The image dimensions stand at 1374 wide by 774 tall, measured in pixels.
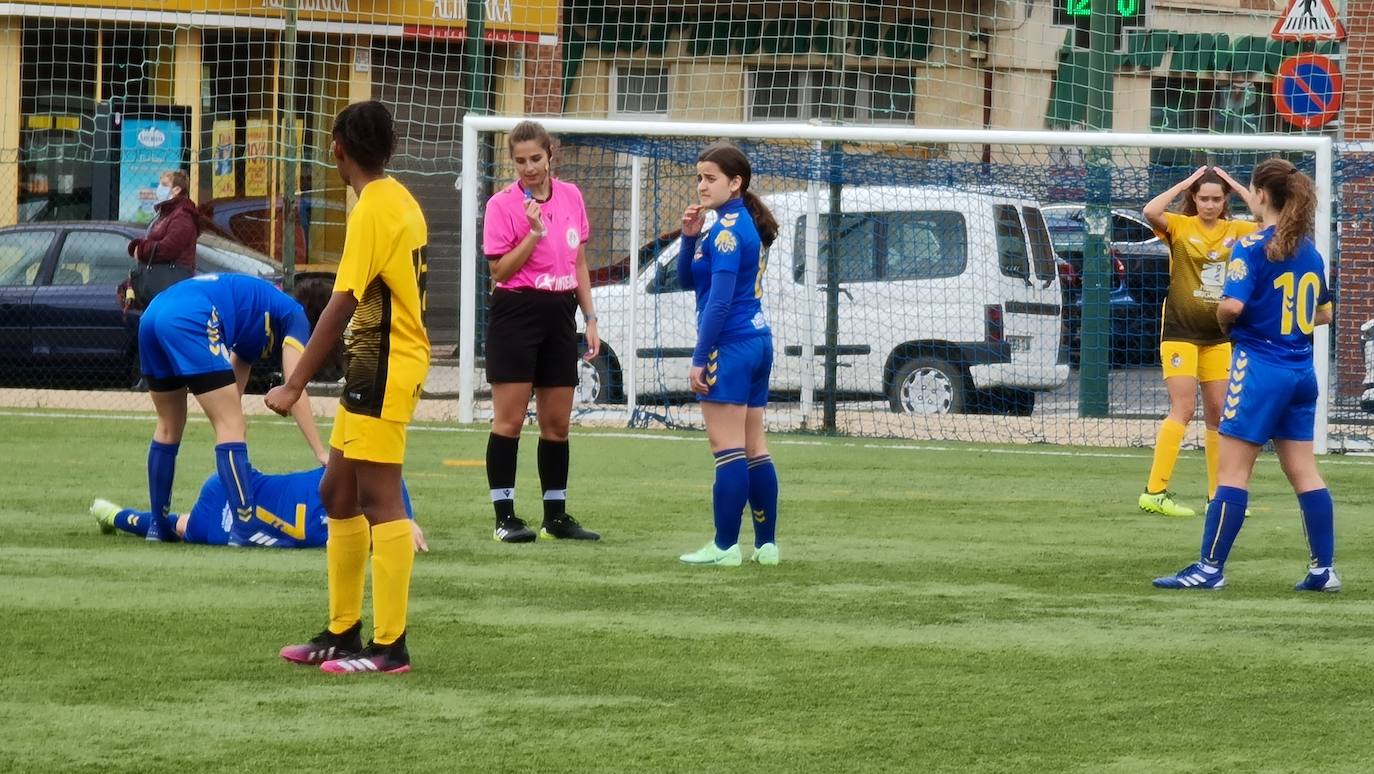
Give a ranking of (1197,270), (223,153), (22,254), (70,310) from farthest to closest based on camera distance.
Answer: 1. (223,153)
2. (22,254)
3. (70,310)
4. (1197,270)

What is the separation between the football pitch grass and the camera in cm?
512

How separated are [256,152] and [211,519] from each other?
14172 mm

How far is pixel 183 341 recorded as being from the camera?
8.48m

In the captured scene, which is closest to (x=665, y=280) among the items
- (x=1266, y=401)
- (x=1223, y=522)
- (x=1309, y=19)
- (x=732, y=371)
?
(x=1309, y=19)

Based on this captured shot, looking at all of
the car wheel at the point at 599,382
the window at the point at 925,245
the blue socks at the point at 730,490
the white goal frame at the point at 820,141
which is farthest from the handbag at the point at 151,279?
the blue socks at the point at 730,490

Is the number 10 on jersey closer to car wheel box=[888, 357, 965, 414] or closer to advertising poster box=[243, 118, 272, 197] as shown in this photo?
car wheel box=[888, 357, 965, 414]

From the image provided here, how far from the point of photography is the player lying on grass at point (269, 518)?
341 inches

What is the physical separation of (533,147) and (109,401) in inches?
350

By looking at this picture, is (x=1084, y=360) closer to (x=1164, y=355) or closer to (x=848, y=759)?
(x=1164, y=355)

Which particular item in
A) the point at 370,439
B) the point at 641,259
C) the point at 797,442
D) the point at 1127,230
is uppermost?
the point at 1127,230

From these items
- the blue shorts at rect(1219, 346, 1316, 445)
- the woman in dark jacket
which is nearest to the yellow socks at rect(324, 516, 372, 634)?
the blue shorts at rect(1219, 346, 1316, 445)

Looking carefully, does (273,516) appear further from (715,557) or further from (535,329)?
(715,557)

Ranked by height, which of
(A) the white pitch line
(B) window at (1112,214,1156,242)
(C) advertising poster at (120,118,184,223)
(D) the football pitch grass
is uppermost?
(C) advertising poster at (120,118,184,223)

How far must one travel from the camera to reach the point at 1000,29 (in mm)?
25859
